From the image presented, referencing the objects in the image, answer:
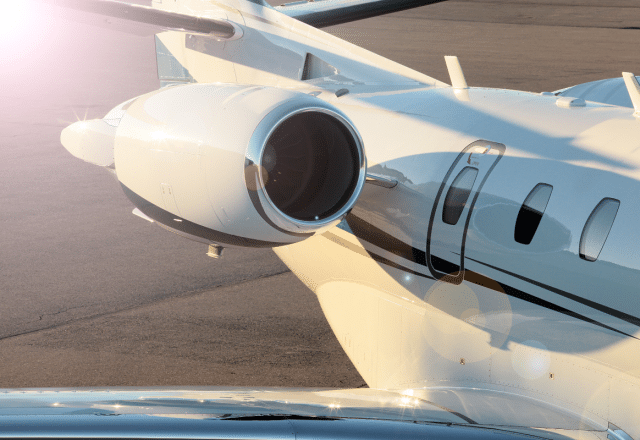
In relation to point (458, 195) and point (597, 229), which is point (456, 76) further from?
point (597, 229)

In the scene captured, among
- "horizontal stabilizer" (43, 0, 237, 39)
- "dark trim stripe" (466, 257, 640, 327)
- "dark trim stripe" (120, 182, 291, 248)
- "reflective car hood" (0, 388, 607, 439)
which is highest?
"horizontal stabilizer" (43, 0, 237, 39)

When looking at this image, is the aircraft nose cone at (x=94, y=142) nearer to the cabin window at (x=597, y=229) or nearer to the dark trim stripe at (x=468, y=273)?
the dark trim stripe at (x=468, y=273)

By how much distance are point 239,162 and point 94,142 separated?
77.8 inches

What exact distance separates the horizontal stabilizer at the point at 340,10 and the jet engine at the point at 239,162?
3.26 m

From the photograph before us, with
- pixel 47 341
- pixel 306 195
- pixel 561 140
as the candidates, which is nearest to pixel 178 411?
pixel 306 195

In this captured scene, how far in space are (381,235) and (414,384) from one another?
1.05m

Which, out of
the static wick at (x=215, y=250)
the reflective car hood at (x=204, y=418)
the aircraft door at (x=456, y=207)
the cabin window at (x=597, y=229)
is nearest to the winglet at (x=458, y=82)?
the aircraft door at (x=456, y=207)

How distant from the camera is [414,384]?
5.37 meters

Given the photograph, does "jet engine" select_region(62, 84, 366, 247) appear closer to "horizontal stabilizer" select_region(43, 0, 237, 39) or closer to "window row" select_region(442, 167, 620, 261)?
"window row" select_region(442, 167, 620, 261)

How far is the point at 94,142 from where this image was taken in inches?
236

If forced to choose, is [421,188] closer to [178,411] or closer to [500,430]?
[500,430]

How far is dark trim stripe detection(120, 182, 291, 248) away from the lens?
477 cm

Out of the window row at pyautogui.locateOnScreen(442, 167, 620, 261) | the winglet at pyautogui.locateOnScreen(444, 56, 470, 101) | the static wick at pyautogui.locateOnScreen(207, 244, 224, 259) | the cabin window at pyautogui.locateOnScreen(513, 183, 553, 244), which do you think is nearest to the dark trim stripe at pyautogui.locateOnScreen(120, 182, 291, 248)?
the static wick at pyautogui.locateOnScreen(207, 244, 224, 259)

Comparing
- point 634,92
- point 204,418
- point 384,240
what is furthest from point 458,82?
point 204,418
